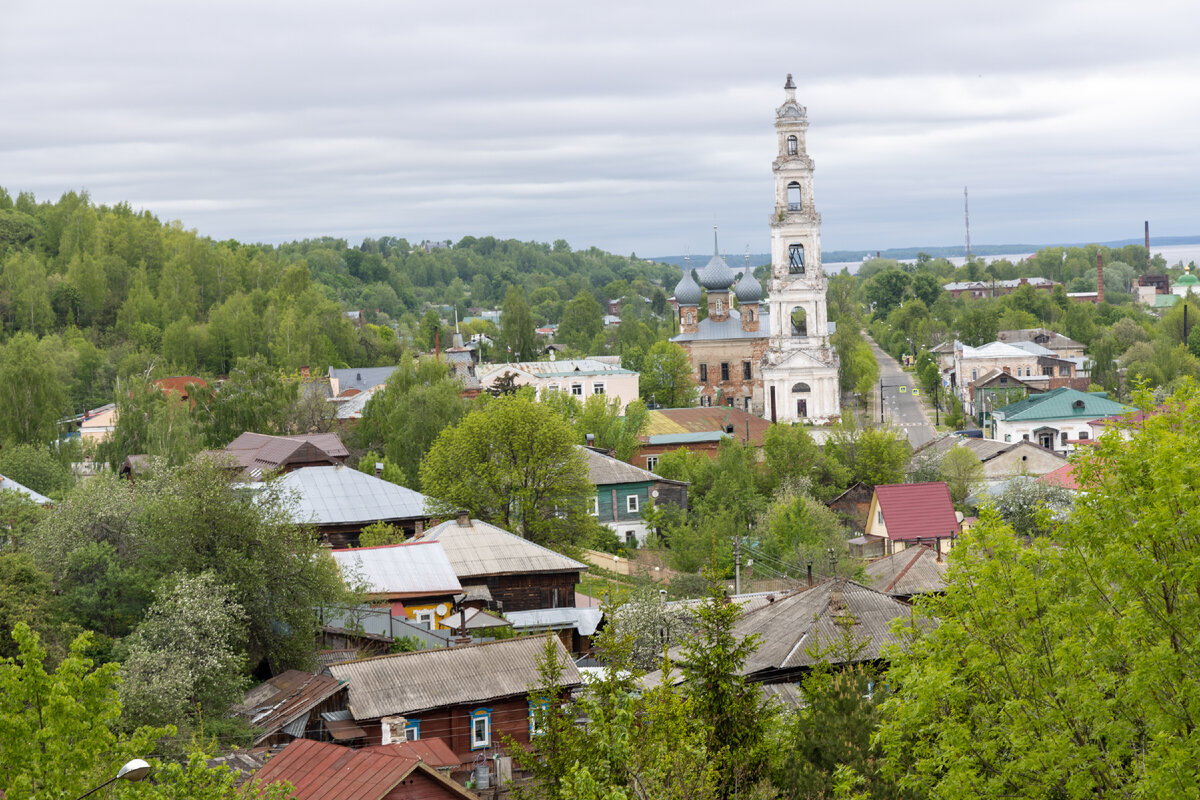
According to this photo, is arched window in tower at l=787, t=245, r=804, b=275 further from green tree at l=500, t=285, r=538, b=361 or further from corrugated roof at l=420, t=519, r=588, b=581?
corrugated roof at l=420, t=519, r=588, b=581

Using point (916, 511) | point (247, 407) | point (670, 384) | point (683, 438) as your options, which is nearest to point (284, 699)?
point (916, 511)

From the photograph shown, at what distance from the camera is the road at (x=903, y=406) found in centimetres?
7831

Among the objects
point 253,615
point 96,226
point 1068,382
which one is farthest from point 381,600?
point 96,226

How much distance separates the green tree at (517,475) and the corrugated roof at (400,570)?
8606 millimetres

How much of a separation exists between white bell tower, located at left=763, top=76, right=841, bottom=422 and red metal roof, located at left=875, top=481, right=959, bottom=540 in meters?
30.0

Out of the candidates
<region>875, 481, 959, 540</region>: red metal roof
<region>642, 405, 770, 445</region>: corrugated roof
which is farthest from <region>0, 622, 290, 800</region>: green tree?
<region>642, 405, 770, 445</region>: corrugated roof

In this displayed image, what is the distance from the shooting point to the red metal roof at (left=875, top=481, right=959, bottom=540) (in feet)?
151

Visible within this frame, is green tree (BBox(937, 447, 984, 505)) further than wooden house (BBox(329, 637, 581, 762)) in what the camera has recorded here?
Yes

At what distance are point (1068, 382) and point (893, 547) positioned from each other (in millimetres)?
51650

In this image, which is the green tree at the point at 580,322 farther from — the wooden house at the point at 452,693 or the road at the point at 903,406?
the wooden house at the point at 452,693

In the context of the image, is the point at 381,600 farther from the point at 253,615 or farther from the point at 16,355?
the point at 16,355

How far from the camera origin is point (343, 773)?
17906 millimetres

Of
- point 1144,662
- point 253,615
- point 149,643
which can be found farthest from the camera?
point 253,615

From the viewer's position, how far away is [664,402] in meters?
86.0
